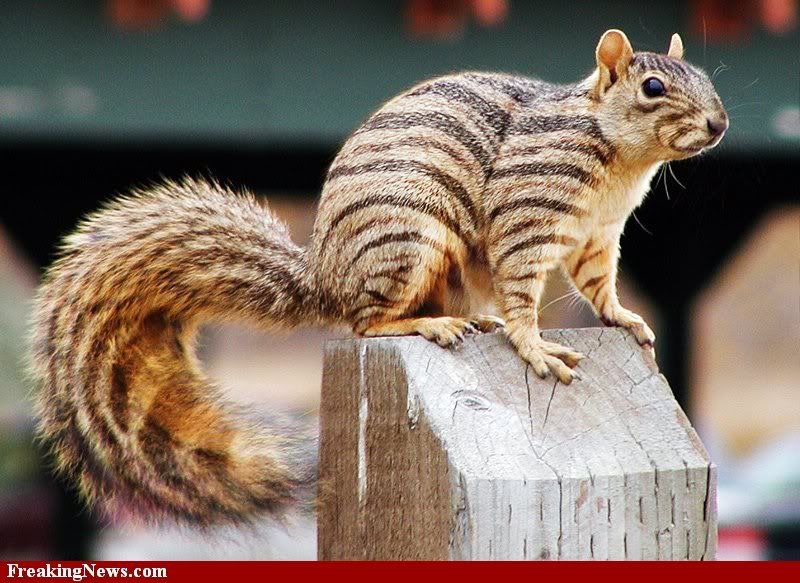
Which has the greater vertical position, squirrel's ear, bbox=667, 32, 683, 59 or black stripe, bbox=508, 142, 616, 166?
squirrel's ear, bbox=667, 32, 683, 59

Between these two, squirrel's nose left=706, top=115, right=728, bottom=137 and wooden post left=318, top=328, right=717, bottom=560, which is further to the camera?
squirrel's nose left=706, top=115, right=728, bottom=137

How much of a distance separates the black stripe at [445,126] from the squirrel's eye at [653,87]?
281 millimetres

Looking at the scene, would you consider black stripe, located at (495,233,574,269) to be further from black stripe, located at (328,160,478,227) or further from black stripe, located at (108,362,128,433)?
black stripe, located at (108,362,128,433)

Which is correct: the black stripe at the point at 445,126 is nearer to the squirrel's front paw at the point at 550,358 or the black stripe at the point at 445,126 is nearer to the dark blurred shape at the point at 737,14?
the squirrel's front paw at the point at 550,358

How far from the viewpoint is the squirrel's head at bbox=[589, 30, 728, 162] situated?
2.13 meters

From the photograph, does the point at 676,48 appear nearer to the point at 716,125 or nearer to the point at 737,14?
the point at 716,125

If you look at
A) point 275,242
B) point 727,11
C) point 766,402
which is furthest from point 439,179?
point 766,402

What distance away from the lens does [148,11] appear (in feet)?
13.4

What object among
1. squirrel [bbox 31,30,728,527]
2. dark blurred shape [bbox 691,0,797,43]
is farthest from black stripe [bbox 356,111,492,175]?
dark blurred shape [bbox 691,0,797,43]

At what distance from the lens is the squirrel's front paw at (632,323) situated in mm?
2197

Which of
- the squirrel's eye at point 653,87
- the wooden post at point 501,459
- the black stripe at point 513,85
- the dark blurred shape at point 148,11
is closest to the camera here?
the wooden post at point 501,459

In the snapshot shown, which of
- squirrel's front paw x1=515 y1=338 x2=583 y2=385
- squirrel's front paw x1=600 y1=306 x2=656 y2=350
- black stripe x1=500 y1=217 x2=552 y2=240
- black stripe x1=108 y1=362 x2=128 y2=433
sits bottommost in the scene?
black stripe x1=108 y1=362 x2=128 y2=433

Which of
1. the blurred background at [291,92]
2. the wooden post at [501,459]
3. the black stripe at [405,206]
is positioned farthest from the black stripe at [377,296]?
the blurred background at [291,92]

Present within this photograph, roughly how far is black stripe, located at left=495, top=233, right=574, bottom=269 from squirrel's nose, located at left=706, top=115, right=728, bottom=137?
0.93ft
